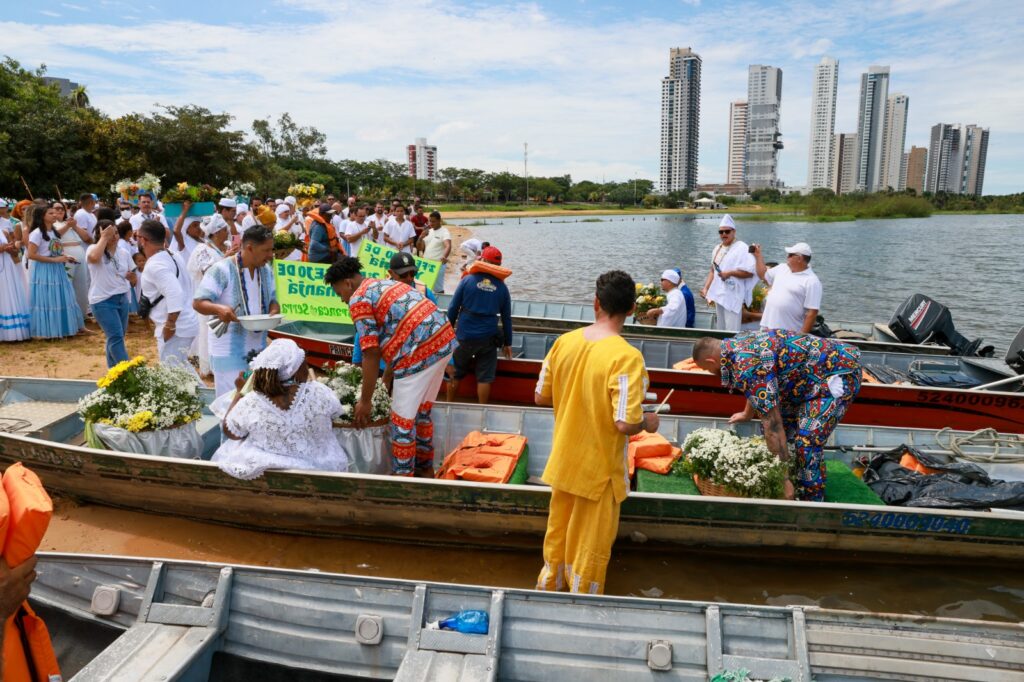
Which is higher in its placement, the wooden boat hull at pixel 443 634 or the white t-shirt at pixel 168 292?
the white t-shirt at pixel 168 292

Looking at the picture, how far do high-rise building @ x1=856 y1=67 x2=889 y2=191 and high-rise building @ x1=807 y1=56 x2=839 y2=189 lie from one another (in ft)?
37.0

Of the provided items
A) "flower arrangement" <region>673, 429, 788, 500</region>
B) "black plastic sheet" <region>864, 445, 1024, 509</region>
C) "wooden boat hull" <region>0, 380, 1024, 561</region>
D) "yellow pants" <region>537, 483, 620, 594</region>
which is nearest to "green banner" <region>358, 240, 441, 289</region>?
"wooden boat hull" <region>0, 380, 1024, 561</region>

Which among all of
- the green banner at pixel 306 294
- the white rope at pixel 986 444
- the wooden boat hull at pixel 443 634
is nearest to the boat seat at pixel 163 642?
the wooden boat hull at pixel 443 634

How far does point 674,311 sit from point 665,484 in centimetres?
441

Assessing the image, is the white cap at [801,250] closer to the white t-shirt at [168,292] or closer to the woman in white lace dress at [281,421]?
the woman in white lace dress at [281,421]

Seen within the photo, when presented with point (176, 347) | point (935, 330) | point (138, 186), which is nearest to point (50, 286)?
point (138, 186)

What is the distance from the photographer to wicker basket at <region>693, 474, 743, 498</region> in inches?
188

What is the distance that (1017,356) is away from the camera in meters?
7.83

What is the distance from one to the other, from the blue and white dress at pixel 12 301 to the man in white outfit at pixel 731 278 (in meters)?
10.1

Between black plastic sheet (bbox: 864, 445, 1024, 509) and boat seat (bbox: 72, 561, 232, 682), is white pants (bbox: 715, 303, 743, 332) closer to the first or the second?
black plastic sheet (bbox: 864, 445, 1024, 509)

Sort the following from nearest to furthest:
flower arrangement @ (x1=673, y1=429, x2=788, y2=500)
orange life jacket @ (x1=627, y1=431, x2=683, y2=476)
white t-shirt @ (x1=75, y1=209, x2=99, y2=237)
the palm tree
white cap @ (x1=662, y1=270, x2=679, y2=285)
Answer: flower arrangement @ (x1=673, y1=429, x2=788, y2=500) < orange life jacket @ (x1=627, y1=431, x2=683, y2=476) < white cap @ (x1=662, y1=270, x2=679, y2=285) < white t-shirt @ (x1=75, y1=209, x2=99, y2=237) < the palm tree

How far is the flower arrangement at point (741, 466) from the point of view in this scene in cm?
469

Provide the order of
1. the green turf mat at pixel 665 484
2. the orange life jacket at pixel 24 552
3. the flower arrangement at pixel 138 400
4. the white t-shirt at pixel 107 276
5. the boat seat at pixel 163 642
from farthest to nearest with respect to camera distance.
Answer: the white t-shirt at pixel 107 276, the flower arrangement at pixel 138 400, the green turf mat at pixel 665 484, the boat seat at pixel 163 642, the orange life jacket at pixel 24 552

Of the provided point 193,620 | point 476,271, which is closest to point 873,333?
point 476,271
